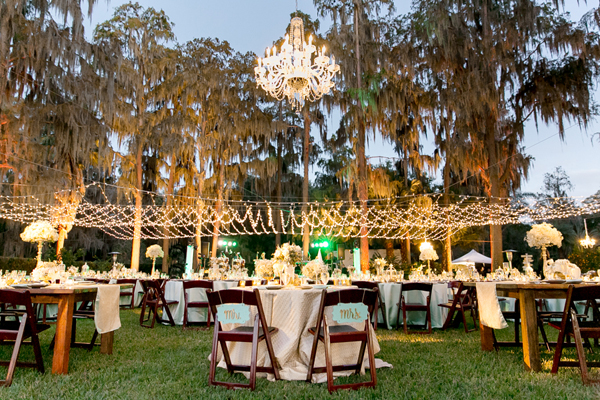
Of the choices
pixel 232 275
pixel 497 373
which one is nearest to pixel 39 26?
pixel 232 275

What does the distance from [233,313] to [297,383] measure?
2.45 ft

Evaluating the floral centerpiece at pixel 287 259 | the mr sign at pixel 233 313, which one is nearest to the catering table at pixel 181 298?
the floral centerpiece at pixel 287 259

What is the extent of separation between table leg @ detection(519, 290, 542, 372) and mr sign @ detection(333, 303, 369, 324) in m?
1.50

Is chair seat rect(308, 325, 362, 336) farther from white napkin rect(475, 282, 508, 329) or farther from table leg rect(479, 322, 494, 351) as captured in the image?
table leg rect(479, 322, 494, 351)

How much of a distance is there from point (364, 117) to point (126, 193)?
849cm

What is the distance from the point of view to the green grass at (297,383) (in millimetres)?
2941

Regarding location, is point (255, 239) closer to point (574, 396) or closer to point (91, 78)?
point (91, 78)

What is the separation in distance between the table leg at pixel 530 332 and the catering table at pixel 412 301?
2996 mm

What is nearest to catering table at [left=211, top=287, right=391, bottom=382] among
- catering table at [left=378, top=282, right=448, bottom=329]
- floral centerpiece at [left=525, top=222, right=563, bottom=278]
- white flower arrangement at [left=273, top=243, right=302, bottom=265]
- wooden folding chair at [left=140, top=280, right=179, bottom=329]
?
white flower arrangement at [left=273, top=243, right=302, bottom=265]

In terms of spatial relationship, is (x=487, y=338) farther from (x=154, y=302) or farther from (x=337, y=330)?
(x=154, y=302)

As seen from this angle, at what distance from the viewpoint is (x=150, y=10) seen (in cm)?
1444

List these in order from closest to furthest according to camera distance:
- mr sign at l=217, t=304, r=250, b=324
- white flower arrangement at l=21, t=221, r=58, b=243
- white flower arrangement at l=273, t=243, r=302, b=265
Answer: mr sign at l=217, t=304, r=250, b=324
white flower arrangement at l=273, t=243, r=302, b=265
white flower arrangement at l=21, t=221, r=58, b=243

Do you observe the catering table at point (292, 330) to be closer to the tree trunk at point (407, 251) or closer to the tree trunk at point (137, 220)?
the tree trunk at point (137, 220)

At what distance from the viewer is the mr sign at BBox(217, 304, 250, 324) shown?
3.22 m
